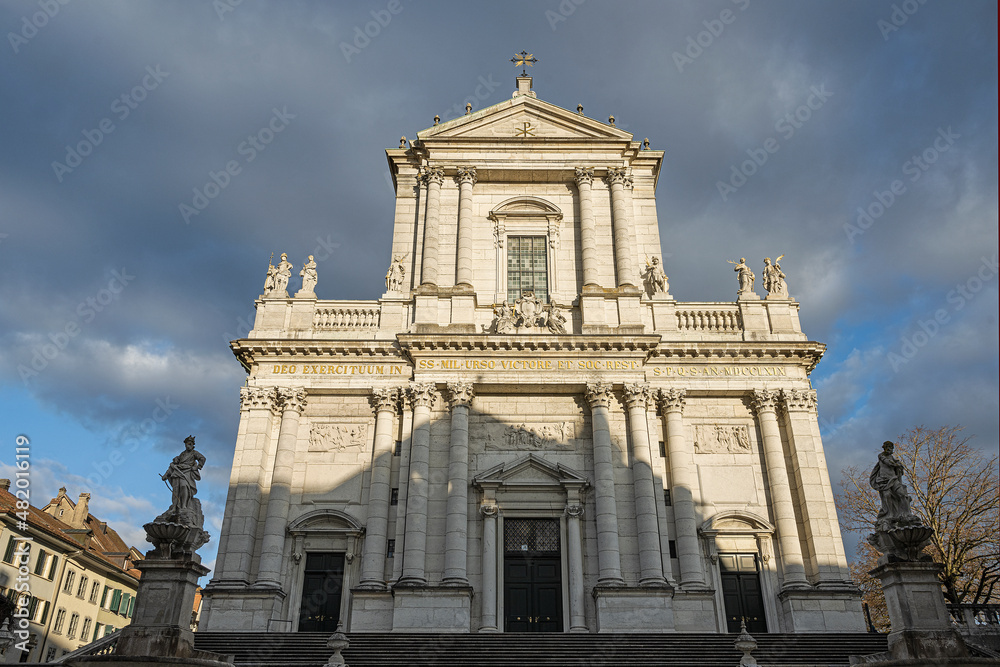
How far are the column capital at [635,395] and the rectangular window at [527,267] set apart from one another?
17.7 ft

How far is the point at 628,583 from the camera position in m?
23.3

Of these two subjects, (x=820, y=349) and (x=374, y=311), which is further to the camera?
(x=374, y=311)

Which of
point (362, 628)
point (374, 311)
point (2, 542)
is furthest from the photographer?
point (2, 542)

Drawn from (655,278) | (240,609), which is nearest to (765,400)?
(655,278)

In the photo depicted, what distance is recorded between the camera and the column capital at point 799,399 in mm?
26109

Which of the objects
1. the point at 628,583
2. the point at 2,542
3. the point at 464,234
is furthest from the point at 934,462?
the point at 2,542

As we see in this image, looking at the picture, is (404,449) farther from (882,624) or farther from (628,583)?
(882,624)

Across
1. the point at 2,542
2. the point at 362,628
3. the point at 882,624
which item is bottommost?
the point at 362,628

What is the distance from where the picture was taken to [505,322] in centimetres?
2736

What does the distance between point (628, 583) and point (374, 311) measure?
13.7m

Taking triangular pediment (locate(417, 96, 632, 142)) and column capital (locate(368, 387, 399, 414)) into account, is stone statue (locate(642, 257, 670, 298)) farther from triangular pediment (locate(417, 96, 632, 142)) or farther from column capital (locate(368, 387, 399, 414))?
column capital (locate(368, 387, 399, 414))

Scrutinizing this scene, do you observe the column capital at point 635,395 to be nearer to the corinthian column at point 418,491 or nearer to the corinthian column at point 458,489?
the corinthian column at point 458,489

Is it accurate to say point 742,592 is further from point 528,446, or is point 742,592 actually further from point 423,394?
point 423,394

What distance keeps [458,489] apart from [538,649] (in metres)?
6.49
